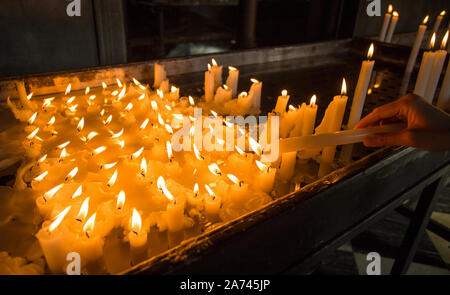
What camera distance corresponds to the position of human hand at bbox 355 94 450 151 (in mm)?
1594

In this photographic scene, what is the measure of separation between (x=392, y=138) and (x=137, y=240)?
54.2 inches

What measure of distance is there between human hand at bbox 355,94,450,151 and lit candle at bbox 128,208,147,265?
125 centimetres

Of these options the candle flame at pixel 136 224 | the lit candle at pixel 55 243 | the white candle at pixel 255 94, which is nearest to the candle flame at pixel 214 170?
the candle flame at pixel 136 224

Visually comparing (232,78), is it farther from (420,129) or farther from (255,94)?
(420,129)

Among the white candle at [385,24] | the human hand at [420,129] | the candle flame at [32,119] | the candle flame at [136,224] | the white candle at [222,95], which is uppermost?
the white candle at [385,24]

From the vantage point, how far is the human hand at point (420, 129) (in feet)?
5.23

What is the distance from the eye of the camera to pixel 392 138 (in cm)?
166

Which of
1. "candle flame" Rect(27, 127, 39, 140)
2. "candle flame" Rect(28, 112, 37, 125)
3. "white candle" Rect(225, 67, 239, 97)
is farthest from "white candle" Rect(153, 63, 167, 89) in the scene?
"candle flame" Rect(27, 127, 39, 140)

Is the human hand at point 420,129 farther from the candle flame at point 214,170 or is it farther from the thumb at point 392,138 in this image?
the candle flame at point 214,170

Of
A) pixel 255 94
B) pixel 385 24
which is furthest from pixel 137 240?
pixel 385 24

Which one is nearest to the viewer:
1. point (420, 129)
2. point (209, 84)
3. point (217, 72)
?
point (420, 129)

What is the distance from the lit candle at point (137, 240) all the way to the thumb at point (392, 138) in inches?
49.0

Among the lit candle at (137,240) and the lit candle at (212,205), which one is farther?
the lit candle at (212,205)

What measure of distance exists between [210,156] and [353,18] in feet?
17.7
